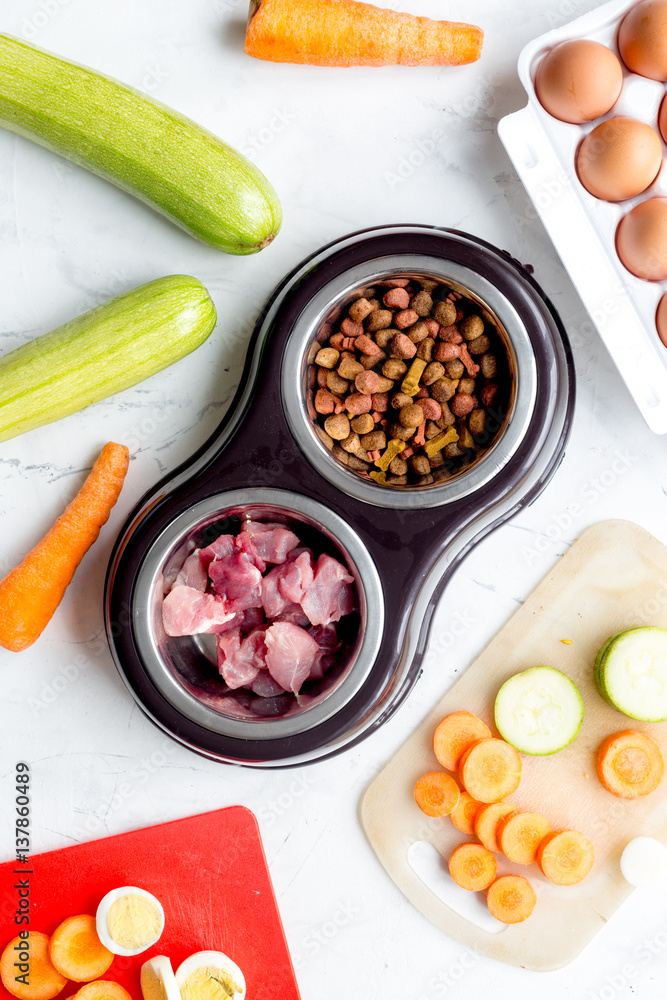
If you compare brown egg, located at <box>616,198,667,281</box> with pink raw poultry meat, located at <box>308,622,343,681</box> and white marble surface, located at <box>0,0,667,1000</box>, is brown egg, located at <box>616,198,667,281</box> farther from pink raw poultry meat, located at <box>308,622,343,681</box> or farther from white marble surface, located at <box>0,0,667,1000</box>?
pink raw poultry meat, located at <box>308,622,343,681</box>

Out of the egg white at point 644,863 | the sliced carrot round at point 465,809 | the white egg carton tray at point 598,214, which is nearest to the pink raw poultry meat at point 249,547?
the sliced carrot round at point 465,809

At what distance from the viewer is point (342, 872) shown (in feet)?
5.10

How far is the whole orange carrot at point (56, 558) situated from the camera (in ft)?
4.70

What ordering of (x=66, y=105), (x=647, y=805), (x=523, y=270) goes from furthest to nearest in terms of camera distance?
(x=647, y=805) → (x=523, y=270) → (x=66, y=105)

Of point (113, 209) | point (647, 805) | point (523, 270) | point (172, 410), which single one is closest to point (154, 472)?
point (172, 410)

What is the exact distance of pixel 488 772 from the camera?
1.47 metres

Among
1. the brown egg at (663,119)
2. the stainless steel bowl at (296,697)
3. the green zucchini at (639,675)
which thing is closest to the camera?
the stainless steel bowl at (296,697)

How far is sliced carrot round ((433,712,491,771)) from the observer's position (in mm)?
1487

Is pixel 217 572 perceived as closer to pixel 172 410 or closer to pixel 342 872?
pixel 172 410

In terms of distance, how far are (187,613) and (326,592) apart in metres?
0.25

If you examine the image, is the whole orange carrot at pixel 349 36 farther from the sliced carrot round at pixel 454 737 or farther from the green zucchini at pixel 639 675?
the sliced carrot round at pixel 454 737

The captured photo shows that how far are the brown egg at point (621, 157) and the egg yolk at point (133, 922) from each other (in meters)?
1.70

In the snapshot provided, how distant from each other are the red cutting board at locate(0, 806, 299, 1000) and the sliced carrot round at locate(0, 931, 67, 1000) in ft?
0.08

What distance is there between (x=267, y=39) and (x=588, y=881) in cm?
185
